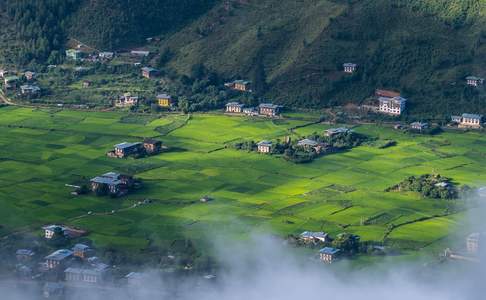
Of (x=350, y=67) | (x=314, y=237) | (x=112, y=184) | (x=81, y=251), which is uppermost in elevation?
(x=350, y=67)

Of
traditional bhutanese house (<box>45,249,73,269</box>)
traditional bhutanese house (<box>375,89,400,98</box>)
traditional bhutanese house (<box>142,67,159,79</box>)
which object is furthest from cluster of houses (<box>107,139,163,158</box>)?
traditional bhutanese house (<box>142,67,159,79</box>)

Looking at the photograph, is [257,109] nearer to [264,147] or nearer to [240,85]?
[240,85]

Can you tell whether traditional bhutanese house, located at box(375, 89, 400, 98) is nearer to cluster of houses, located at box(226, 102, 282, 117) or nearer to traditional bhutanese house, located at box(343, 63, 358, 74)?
traditional bhutanese house, located at box(343, 63, 358, 74)

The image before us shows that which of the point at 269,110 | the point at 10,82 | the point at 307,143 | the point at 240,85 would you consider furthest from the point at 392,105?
the point at 10,82

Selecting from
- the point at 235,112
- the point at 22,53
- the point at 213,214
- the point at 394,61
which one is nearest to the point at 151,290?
the point at 213,214

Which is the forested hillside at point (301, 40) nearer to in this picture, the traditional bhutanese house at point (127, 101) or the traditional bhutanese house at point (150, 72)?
the traditional bhutanese house at point (150, 72)

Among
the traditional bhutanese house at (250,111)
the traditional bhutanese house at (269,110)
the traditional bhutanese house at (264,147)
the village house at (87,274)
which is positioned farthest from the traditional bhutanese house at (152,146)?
the village house at (87,274)

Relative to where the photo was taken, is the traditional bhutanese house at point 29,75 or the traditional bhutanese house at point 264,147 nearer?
the traditional bhutanese house at point 264,147
